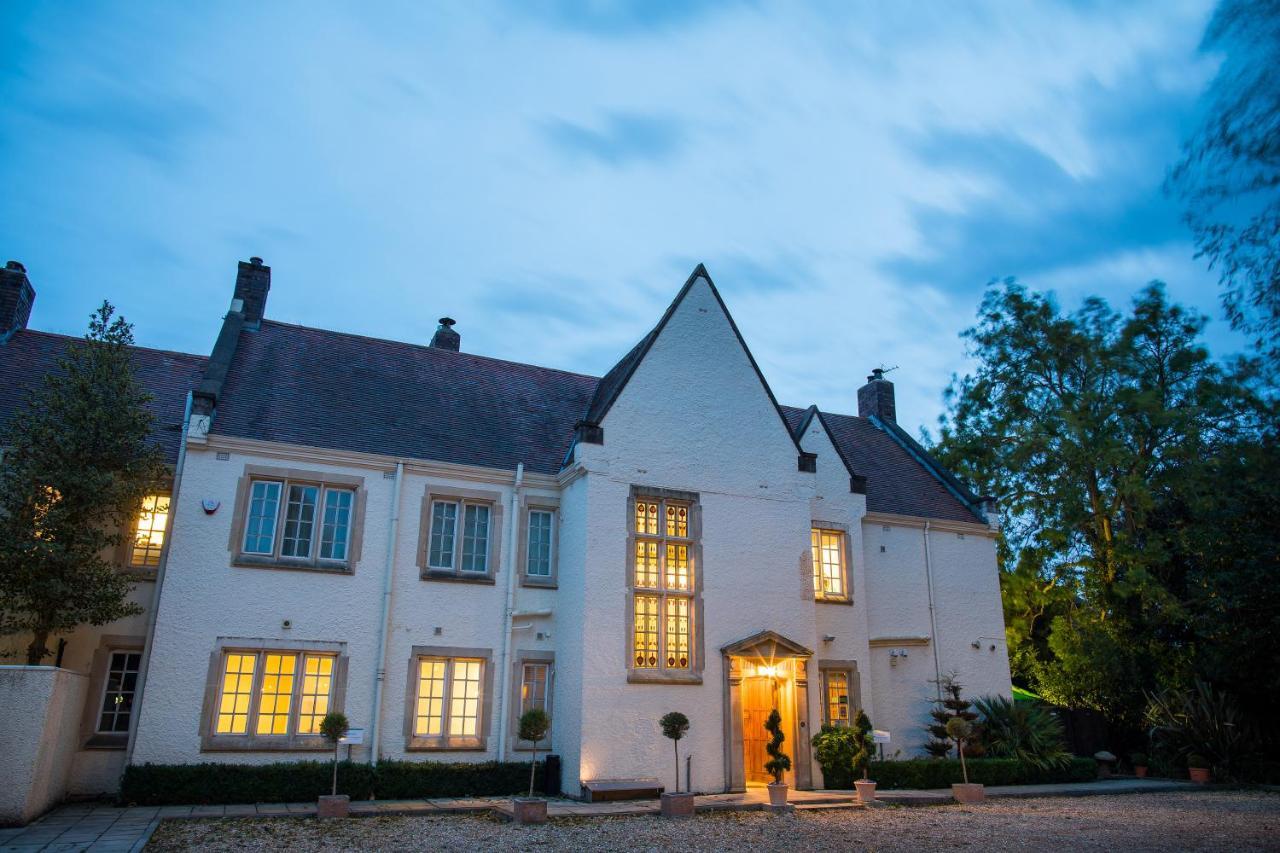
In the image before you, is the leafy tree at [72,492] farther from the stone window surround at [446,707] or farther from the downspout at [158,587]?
the stone window surround at [446,707]

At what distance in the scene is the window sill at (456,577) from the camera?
18.0m

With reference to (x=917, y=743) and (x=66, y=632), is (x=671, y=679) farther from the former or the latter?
(x=66, y=632)

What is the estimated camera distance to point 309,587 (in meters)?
17.1

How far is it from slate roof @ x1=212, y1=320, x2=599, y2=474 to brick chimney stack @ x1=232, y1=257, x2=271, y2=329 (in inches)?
14.8

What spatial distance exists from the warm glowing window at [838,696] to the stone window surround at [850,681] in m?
0.11

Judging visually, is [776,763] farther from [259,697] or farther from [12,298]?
[12,298]

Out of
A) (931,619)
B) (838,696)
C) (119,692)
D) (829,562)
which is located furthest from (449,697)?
(931,619)

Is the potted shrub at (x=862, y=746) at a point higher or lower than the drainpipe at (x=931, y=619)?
lower

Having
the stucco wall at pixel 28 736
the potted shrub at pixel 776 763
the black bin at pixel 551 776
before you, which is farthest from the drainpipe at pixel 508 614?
the stucco wall at pixel 28 736

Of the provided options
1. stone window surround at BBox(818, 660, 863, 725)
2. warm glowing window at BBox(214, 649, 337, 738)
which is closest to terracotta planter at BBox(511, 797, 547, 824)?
warm glowing window at BBox(214, 649, 337, 738)

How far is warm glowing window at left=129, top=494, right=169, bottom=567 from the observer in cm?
1658

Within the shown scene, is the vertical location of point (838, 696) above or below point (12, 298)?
below

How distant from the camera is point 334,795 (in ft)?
45.8

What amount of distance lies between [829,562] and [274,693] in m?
13.0
